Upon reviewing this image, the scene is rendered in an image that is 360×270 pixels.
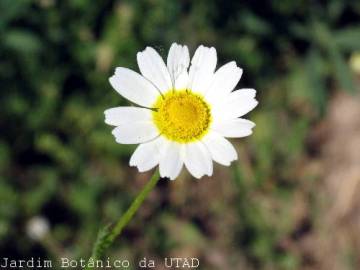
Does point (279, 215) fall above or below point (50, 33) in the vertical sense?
below

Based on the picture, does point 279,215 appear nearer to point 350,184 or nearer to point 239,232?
point 239,232

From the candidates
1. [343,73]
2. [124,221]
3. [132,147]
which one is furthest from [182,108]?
[343,73]

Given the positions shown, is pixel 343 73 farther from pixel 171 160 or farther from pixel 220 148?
pixel 171 160

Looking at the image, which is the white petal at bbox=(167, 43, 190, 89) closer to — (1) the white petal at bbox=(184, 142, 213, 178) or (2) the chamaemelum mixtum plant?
(2) the chamaemelum mixtum plant

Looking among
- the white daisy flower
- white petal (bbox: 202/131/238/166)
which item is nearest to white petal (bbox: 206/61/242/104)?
the white daisy flower

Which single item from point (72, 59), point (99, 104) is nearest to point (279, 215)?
A: point (99, 104)

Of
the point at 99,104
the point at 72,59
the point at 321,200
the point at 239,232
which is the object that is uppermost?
the point at 72,59
